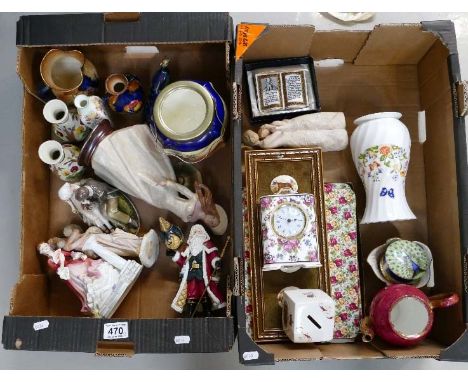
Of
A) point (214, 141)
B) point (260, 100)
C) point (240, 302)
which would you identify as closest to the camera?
point (240, 302)

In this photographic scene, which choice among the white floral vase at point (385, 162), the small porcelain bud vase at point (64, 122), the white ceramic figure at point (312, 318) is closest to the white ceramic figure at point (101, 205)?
the small porcelain bud vase at point (64, 122)

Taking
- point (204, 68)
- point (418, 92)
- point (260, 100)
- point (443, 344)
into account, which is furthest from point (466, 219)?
point (204, 68)

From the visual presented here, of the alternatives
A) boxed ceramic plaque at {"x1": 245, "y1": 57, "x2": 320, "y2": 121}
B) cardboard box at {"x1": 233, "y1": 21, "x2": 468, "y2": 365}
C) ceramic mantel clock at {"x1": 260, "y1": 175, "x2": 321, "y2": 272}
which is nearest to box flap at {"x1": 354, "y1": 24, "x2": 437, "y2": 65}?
cardboard box at {"x1": 233, "y1": 21, "x2": 468, "y2": 365}

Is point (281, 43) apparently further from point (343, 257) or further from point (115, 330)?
point (115, 330)

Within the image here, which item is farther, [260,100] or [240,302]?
[260,100]

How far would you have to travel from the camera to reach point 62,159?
116 cm

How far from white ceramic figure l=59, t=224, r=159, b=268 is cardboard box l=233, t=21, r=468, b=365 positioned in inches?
10.5

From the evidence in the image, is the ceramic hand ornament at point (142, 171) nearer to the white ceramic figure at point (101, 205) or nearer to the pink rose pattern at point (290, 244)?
the white ceramic figure at point (101, 205)

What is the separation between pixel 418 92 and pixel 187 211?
2.10ft

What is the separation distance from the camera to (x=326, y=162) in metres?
1.26

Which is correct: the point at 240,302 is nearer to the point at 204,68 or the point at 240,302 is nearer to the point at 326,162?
the point at 326,162

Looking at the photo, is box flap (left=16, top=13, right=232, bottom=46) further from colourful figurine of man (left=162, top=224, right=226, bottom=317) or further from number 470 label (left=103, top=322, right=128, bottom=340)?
number 470 label (left=103, top=322, right=128, bottom=340)

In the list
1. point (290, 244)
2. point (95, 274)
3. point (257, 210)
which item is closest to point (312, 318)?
point (290, 244)
